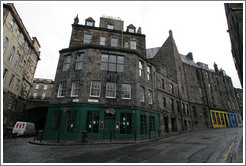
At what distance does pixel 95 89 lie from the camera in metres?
14.5

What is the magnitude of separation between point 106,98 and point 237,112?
1652 inches

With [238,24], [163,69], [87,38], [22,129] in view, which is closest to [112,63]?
[87,38]

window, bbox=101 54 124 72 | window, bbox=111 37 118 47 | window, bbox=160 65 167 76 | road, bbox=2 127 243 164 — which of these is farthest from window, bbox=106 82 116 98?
window, bbox=160 65 167 76

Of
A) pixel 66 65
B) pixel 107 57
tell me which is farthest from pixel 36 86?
pixel 107 57

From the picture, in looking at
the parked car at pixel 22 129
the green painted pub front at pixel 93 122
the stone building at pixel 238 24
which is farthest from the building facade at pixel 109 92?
the stone building at pixel 238 24

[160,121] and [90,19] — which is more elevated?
[90,19]

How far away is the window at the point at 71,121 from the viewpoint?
13016 millimetres

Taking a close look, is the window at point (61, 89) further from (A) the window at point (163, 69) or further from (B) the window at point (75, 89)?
(A) the window at point (163, 69)

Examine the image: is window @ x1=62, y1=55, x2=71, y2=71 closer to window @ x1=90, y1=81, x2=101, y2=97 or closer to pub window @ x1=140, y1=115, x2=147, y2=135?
window @ x1=90, y1=81, x2=101, y2=97

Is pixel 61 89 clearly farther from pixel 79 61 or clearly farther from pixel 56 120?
pixel 79 61

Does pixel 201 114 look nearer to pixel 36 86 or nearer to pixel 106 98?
pixel 106 98

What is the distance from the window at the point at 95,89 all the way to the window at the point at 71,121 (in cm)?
268

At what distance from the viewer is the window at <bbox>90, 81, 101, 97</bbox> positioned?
14337 mm

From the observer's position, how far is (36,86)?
140 ft
